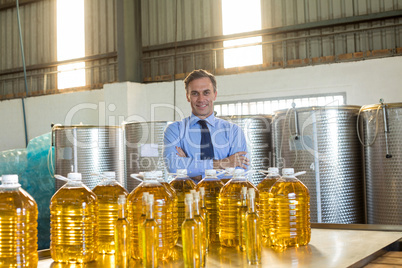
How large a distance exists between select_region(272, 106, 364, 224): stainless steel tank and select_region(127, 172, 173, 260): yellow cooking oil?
9.55ft

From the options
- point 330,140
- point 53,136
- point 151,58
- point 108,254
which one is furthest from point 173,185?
point 151,58

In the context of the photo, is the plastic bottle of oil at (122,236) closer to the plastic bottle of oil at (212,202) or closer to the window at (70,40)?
the plastic bottle of oil at (212,202)

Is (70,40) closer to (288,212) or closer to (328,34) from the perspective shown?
(328,34)

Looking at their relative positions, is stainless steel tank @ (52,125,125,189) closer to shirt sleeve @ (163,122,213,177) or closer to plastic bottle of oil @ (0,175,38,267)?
shirt sleeve @ (163,122,213,177)

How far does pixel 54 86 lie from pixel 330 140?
9.53m

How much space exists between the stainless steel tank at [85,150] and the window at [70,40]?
6891 mm

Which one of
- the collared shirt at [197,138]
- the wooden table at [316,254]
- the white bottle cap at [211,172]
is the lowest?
the wooden table at [316,254]

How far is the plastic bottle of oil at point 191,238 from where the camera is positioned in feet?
3.80

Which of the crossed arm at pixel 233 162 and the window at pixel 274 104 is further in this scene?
the window at pixel 274 104

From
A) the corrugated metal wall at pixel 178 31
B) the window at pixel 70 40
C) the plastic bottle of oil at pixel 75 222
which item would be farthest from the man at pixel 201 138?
the window at pixel 70 40

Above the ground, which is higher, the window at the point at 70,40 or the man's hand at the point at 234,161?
the window at the point at 70,40

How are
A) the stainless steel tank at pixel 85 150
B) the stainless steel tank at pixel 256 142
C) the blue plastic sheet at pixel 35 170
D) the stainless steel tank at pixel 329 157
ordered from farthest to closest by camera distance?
the blue plastic sheet at pixel 35 170
the stainless steel tank at pixel 85 150
the stainless steel tank at pixel 256 142
the stainless steel tank at pixel 329 157

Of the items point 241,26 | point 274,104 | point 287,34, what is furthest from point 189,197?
point 241,26

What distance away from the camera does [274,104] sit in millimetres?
8789
